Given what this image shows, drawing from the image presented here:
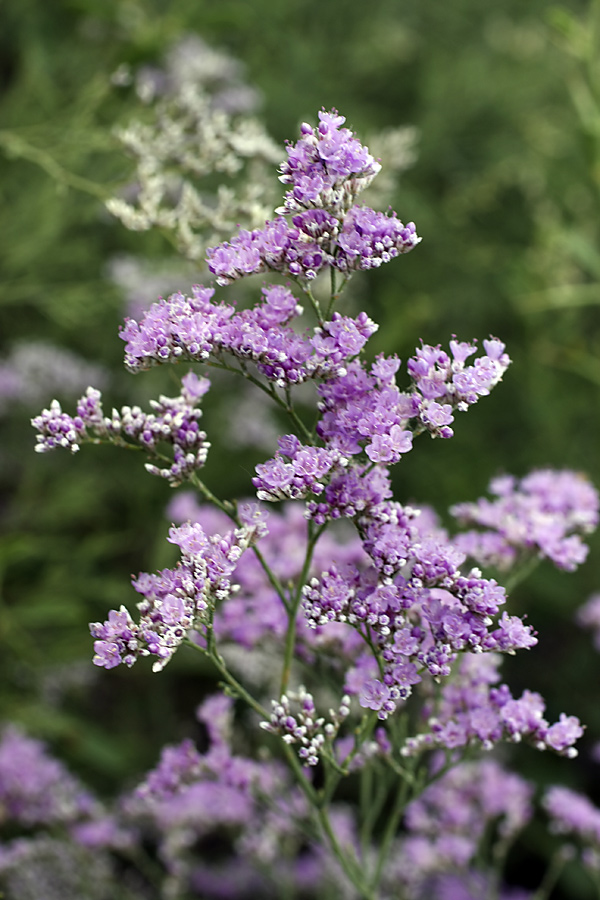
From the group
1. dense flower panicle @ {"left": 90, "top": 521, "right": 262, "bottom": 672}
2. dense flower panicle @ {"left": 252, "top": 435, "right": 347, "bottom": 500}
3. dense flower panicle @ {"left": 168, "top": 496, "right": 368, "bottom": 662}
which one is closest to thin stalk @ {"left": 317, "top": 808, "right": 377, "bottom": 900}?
dense flower panicle @ {"left": 168, "top": 496, "right": 368, "bottom": 662}

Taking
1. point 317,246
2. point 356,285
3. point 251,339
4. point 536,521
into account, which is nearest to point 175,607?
point 251,339

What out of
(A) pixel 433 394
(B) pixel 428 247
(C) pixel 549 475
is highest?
(B) pixel 428 247

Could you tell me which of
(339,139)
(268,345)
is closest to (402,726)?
(268,345)

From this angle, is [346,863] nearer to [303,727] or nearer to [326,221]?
[303,727]

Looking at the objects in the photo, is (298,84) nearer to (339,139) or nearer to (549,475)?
(549,475)

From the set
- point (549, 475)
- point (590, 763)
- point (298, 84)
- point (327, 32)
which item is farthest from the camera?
point (327, 32)

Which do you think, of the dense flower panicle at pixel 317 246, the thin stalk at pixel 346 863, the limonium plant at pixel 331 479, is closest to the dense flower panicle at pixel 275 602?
the limonium plant at pixel 331 479

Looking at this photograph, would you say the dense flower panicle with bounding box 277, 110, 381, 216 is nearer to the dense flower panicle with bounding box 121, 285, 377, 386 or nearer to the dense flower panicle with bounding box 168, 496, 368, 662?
the dense flower panicle with bounding box 121, 285, 377, 386
